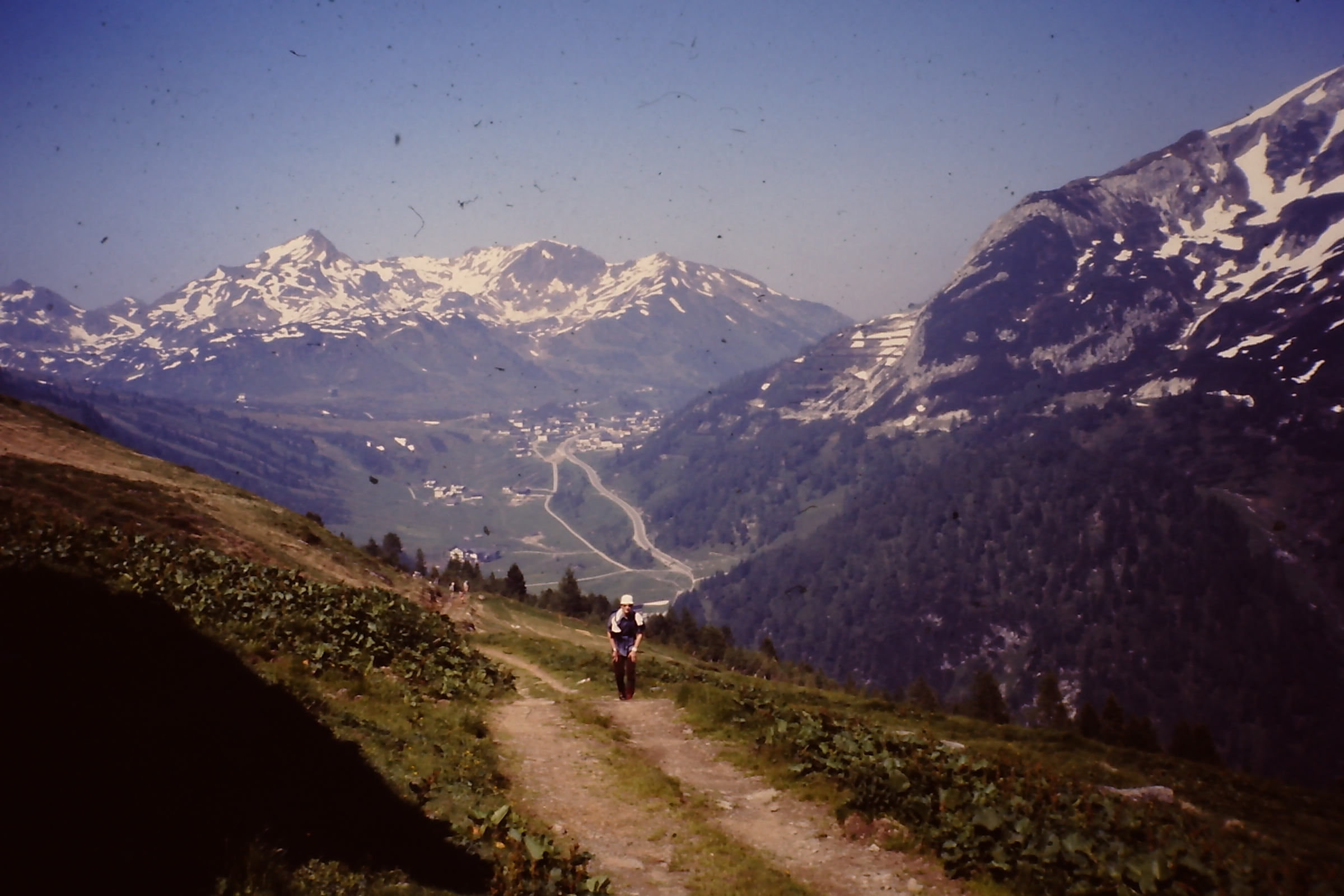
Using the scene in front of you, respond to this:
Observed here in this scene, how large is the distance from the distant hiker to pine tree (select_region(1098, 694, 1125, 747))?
343 ft

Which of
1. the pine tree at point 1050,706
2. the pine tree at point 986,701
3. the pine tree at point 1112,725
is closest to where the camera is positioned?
the pine tree at point 1112,725

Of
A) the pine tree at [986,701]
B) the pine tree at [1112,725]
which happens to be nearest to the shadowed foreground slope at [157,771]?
the pine tree at [1112,725]

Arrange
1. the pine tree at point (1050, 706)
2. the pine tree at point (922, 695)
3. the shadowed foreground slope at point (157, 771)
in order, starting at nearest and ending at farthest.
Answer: the shadowed foreground slope at point (157, 771) → the pine tree at point (1050, 706) → the pine tree at point (922, 695)

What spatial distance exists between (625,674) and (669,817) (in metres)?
12.5

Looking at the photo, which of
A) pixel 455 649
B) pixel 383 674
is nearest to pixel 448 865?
pixel 383 674

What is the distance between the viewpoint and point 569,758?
61.3ft

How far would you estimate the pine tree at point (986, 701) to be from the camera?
131 m

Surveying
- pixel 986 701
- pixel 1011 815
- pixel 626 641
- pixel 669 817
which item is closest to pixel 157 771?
pixel 669 817

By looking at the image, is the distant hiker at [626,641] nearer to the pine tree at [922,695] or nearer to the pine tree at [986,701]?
the pine tree at [986,701]

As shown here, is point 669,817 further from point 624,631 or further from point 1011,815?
point 624,631

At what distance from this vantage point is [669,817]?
15109 mm

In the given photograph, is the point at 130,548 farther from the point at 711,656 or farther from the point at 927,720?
the point at 711,656

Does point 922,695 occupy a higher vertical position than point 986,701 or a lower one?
lower

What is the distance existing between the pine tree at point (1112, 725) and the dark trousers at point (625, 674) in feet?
342
